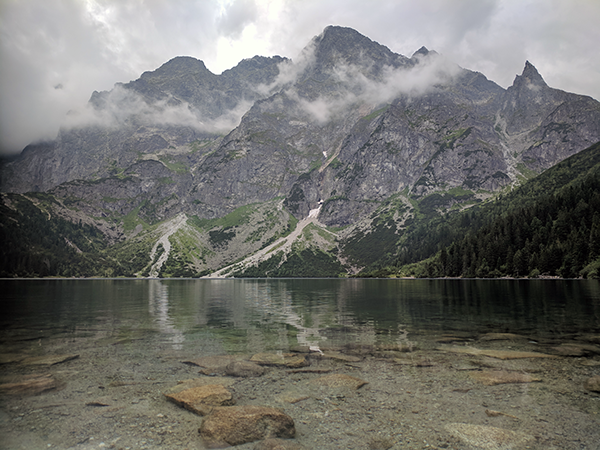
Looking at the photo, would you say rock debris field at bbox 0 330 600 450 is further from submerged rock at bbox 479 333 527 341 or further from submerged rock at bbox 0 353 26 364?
submerged rock at bbox 479 333 527 341

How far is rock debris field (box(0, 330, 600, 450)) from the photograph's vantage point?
11.2 m

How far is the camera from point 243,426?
456 inches

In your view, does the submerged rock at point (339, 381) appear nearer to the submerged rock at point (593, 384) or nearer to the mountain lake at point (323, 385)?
the mountain lake at point (323, 385)

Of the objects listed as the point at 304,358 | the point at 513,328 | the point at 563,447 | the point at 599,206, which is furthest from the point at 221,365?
the point at 599,206

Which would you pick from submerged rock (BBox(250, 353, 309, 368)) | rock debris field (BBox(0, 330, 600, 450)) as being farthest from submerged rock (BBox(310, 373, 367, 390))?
submerged rock (BBox(250, 353, 309, 368))

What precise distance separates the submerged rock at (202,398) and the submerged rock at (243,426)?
4.19 ft

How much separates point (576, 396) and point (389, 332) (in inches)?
745

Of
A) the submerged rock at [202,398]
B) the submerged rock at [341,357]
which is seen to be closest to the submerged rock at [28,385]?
the submerged rock at [202,398]

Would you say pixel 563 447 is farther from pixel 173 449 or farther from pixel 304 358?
pixel 304 358

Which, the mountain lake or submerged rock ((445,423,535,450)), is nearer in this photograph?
submerged rock ((445,423,535,450))

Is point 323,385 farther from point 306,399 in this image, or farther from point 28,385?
point 28,385

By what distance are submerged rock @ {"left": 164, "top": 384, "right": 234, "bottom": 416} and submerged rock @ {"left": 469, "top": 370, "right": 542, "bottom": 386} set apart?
41.6ft

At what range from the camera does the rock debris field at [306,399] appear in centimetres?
1122

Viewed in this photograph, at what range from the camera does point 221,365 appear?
21.0 m
